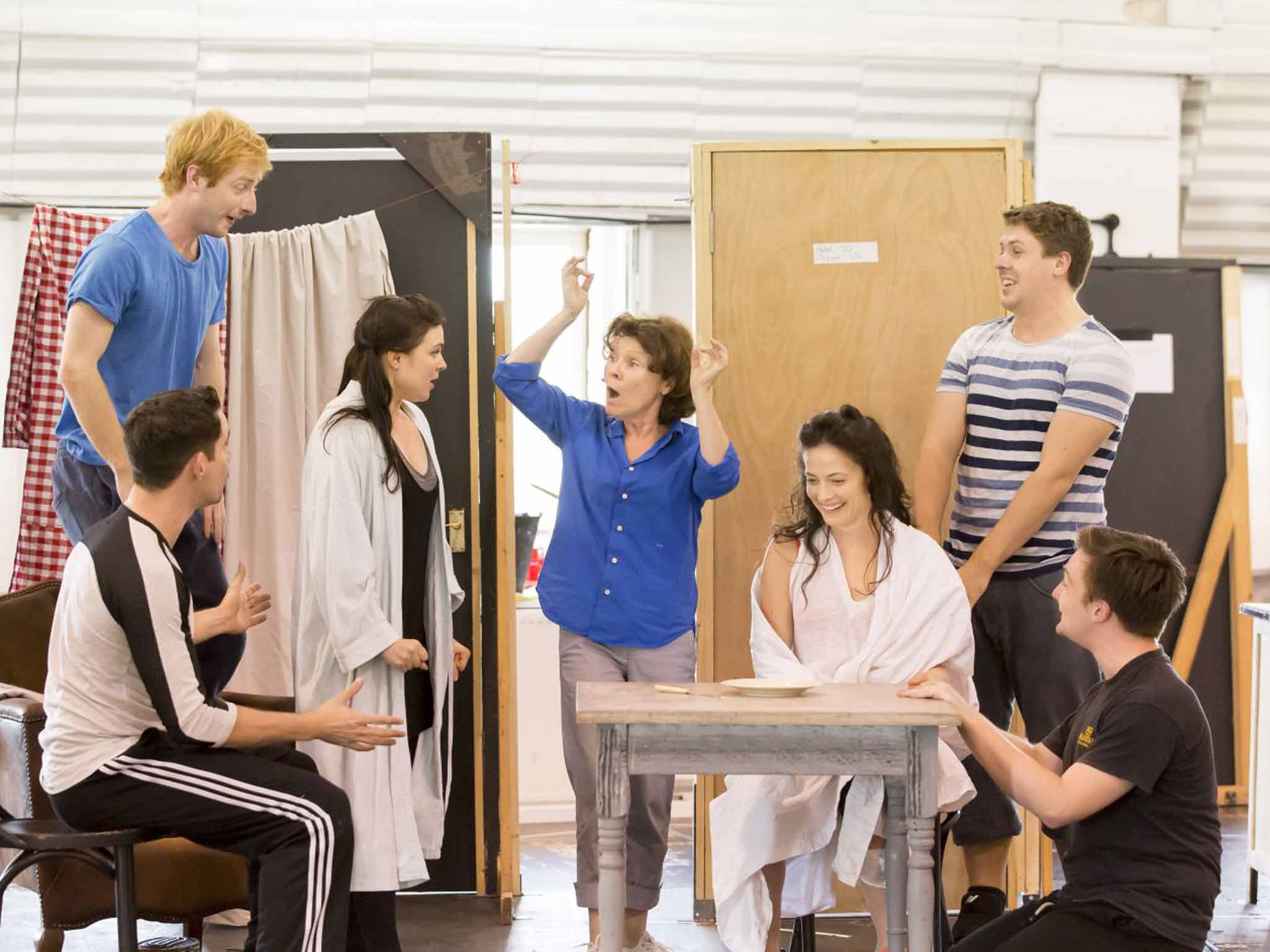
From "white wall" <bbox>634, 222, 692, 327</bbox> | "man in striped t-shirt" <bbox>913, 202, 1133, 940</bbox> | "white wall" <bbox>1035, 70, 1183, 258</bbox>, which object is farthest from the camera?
"white wall" <bbox>634, 222, 692, 327</bbox>

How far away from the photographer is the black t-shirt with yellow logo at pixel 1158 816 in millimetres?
2498

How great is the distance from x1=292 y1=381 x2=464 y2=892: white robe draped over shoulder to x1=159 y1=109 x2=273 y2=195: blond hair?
23.2 inches

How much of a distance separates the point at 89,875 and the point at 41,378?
1.57 metres

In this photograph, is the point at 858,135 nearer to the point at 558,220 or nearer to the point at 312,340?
the point at 558,220

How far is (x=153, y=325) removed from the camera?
3.28 metres

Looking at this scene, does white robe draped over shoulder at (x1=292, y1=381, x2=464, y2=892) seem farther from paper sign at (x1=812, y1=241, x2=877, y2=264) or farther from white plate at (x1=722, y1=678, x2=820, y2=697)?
paper sign at (x1=812, y1=241, x2=877, y2=264)

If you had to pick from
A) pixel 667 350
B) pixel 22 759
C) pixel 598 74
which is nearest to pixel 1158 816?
pixel 667 350

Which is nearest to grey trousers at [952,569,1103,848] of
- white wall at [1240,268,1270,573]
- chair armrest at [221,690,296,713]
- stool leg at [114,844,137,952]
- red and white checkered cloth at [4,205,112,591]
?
chair armrest at [221,690,296,713]

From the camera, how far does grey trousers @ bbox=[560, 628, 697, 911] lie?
3512 millimetres

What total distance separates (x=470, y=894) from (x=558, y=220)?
270 cm

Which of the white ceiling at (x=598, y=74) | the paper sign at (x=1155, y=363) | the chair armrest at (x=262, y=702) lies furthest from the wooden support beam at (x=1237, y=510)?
the chair armrest at (x=262, y=702)

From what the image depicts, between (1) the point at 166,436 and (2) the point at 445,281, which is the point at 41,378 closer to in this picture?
(2) the point at 445,281

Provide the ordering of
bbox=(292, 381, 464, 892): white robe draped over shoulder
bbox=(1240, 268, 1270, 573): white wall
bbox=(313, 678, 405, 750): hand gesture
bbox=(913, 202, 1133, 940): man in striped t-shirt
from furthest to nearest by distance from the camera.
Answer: bbox=(1240, 268, 1270, 573): white wall → bbox=(913, 202, 1133, 940): man in striped t-shirt → bbox=(292, 381, 464, 892): white robe draped over shoulder → bbox=(313, 678, 405, 750): hand gesture

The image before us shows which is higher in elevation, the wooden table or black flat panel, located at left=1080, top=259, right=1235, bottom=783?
black flat panel, located at left=1080, top=259, right=1235, bottom=783
